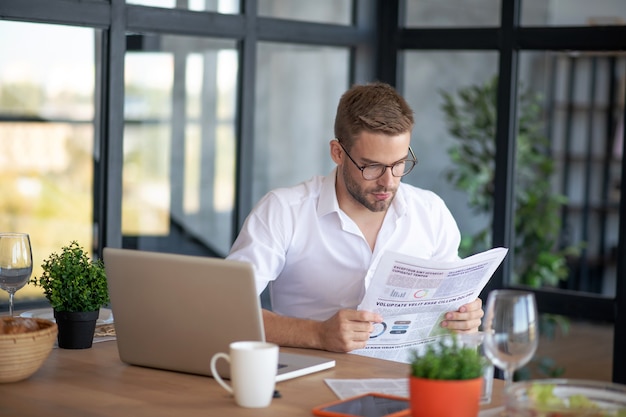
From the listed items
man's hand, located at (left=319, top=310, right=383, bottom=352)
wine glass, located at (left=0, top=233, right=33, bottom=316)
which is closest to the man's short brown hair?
man's hand, located at (left=319, top=310, right=383, bottom=352)

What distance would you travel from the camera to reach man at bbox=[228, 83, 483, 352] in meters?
2.77

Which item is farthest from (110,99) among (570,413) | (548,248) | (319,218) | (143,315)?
(548,248)

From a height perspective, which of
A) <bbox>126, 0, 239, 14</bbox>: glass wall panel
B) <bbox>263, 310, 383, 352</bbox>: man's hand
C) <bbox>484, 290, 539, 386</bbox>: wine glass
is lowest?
<bbox>263, 310, 383, 352</bbox>: man's hand

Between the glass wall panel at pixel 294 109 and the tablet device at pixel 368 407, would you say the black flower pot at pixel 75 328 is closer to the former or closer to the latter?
the tablet device at pixel 368 407

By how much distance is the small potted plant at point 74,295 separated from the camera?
237 cm

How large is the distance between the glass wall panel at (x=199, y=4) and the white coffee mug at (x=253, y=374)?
7.01 feet

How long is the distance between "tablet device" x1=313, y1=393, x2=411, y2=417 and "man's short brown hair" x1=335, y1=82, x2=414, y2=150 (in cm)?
100

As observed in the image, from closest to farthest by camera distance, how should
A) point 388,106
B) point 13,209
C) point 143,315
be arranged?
1. point 143,315
2. point 388,106
3. point 13,209

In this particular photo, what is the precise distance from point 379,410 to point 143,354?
24.5 inches

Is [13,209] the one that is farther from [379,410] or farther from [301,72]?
[379,410]

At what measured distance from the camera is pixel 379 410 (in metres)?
1.86

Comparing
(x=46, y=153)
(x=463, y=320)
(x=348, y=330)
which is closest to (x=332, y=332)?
(x=348, y=330)

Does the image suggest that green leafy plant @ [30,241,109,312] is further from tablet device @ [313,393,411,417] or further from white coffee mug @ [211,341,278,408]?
tablet device @ [313,393,411,417]

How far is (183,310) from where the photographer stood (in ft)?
6.95
